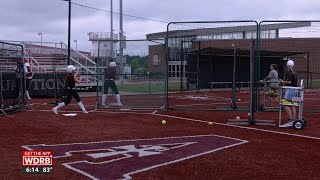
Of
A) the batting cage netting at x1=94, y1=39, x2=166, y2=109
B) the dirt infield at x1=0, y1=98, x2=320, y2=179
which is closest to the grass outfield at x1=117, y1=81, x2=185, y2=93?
the batting cage netting at x1=94, y1=39, x2=166, y2=109

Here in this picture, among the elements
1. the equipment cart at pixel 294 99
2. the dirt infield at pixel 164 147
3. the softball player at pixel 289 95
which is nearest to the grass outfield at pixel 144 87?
the dirt infield at pixel 164 147

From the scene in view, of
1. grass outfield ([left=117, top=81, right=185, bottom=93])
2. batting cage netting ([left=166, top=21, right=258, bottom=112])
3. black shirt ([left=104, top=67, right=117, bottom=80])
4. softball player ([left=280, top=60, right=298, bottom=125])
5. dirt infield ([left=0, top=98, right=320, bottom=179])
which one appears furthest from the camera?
batting cage netting ([left=166, top=21, right=258, bottom=112])

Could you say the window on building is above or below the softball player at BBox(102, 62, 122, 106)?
above

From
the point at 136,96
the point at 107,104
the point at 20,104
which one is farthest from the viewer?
the point at 136,96

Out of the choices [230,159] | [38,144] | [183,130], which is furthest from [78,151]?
[183,130]

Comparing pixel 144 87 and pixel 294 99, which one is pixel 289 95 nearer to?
pixel 294 99

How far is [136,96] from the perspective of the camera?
19156 millimetres

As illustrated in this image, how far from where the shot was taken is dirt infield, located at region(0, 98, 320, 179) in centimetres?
691

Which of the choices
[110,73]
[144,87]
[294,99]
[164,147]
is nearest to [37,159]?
[164,147]

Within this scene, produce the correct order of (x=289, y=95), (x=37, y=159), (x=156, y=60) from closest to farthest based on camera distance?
(x=37, y=159) < (x=289, y=95) < (x=156, y=60)

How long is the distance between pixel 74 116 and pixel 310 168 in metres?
8.68

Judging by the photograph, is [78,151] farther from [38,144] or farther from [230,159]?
[230,159]

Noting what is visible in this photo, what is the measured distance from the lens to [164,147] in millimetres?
8922

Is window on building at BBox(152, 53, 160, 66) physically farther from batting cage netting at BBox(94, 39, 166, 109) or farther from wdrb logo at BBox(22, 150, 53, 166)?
wdrb logo at BBox(22, 150, 53, 166)
